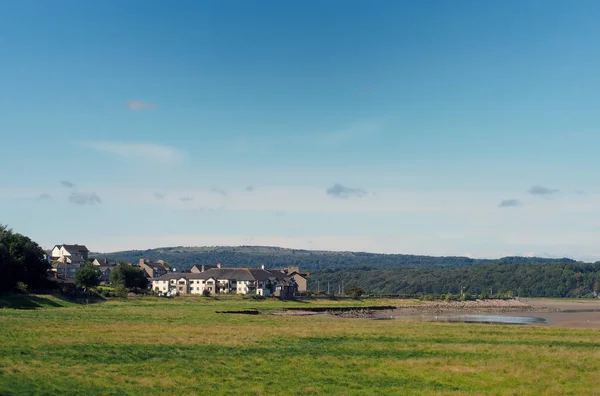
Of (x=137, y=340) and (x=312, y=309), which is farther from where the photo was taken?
(x=312, y=309)

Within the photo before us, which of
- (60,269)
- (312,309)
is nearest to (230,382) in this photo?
(312,309)

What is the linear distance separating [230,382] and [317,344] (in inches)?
658

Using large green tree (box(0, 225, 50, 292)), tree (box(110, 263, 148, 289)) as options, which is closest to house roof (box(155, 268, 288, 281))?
tree (box(110, 263, 148, 289))

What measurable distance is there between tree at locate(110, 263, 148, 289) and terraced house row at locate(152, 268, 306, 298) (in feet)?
60.3

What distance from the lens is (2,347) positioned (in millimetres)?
37062

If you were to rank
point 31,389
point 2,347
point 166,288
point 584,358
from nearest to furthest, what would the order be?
point 31,389
point 2,347
point 584,358
point 166,288

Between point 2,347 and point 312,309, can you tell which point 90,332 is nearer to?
point 2,347

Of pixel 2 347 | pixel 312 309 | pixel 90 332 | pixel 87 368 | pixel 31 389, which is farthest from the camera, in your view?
pixel 312 309

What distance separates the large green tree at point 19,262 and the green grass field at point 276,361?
100 ft

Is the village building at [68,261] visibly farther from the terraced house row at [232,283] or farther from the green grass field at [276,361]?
the green grass field at [276,361]

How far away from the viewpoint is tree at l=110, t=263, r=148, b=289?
128m

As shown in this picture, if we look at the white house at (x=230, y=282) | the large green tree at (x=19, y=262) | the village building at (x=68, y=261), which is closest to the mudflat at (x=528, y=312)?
the white house at (x=230, y=282)

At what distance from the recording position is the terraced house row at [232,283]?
15462 cm

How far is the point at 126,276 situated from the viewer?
12975 cm
